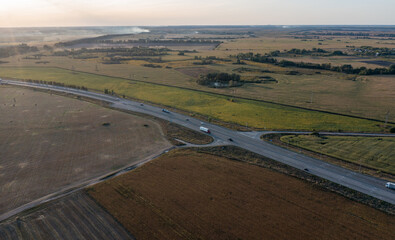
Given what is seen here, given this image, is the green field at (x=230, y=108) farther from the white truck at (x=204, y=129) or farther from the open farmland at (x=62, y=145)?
the open farmland at (x=62, y=145)

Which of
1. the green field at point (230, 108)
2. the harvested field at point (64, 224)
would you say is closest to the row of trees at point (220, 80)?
the green field at point (230, 108)

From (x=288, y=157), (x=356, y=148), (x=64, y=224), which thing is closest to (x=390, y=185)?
(x=356, y=148)

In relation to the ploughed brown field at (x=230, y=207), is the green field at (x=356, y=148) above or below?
above

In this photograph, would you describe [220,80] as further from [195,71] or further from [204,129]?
[204,129]

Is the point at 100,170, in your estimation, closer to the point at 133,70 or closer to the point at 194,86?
the point at 194,86

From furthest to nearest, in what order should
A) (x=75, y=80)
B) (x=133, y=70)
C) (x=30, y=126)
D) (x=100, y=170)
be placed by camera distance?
(x=133, y=70)
(x=75, y=80)
(x=30, y=126)
(x=100, y=170)

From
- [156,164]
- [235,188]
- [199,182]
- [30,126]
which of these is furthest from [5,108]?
[235,188]

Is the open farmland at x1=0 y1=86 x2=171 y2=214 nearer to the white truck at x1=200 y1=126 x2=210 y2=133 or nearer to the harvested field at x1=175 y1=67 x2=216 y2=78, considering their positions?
the white truck at x1=200 y1=126 x2=210 y2=133
